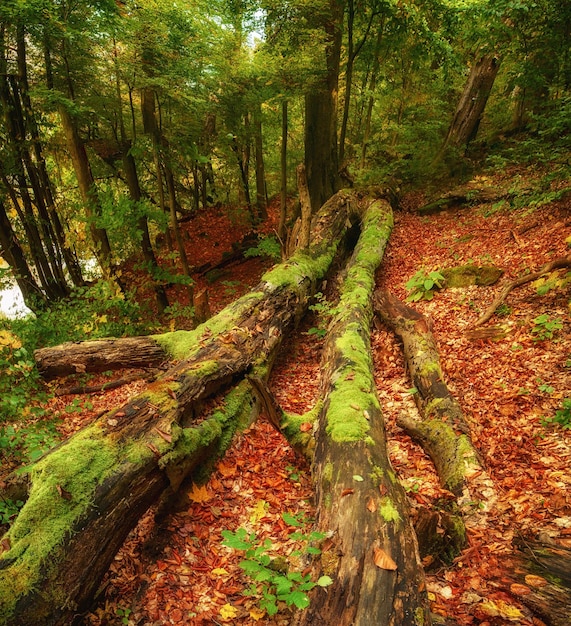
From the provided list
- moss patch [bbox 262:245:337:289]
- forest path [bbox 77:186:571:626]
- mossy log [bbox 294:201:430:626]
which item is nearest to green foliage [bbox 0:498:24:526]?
forest path [bbox 77:186:571:626]

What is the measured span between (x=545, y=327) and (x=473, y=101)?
10.1 meters

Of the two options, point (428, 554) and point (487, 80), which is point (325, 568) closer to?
point (428, 554)

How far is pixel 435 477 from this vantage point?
3.96m

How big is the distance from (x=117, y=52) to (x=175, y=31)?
155 centimetres

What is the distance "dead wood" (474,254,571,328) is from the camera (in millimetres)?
5891

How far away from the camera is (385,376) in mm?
5922

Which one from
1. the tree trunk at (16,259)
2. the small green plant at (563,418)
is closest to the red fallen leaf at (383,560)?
the small green plant at (563,418)

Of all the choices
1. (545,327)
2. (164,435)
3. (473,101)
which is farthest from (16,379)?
(473,101)

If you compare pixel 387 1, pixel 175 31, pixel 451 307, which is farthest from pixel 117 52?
pixel 451 307

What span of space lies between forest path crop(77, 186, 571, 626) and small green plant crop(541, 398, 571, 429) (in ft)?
0.22

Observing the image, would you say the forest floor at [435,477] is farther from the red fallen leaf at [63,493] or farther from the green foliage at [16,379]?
the green foliage at [16,379]

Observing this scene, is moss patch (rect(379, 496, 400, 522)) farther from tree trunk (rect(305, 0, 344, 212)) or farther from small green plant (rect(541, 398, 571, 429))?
tree trunk (rect(305, 0, 344, 212))

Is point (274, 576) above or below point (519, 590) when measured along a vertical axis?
above

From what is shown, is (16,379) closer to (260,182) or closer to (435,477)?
(435,477)
